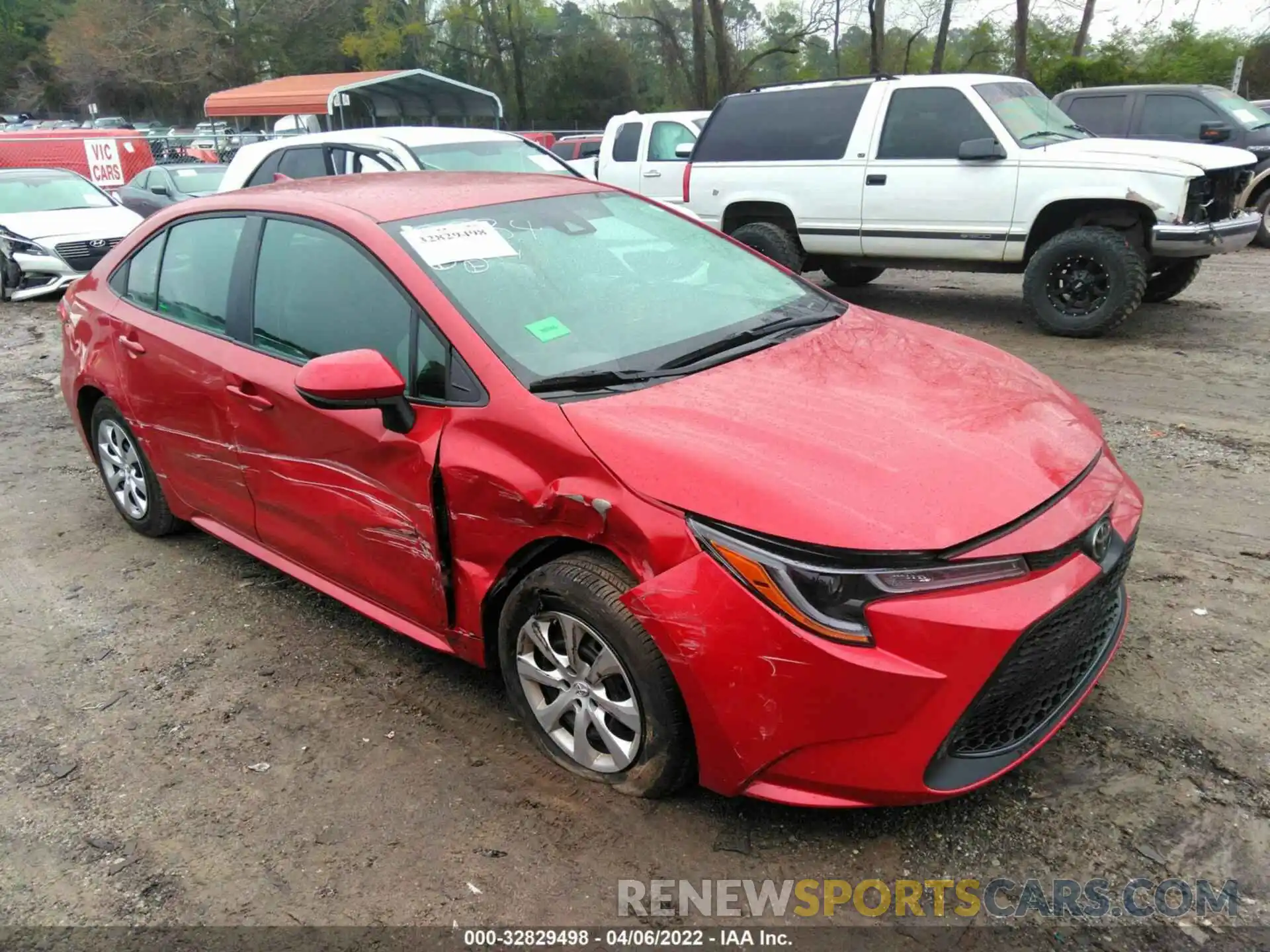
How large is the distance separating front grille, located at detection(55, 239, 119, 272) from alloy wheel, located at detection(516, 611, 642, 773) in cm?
1027

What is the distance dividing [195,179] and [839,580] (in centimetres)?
1348

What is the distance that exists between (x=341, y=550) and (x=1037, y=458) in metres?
2.21

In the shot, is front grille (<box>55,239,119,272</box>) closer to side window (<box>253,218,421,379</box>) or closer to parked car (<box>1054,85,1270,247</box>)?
side window (<box>253,218,421,379</box>)

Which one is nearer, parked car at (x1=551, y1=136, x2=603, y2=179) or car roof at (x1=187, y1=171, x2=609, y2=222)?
car roof at (x1=187, y1=171, x2=609, y2=222)

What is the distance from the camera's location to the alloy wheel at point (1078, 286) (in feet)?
23.4

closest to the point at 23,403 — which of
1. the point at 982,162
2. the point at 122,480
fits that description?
the point at 122,480

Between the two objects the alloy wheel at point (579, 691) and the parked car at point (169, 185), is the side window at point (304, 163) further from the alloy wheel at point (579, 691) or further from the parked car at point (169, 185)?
the alloy wheel at point (579, 691)

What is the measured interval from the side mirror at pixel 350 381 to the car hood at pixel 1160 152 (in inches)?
251

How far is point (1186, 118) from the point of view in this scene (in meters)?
10.7

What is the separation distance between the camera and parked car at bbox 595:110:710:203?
11.0m

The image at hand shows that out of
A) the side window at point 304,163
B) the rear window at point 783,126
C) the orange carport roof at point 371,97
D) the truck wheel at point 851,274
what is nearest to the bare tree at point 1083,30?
the orange carport roof at point 371,97

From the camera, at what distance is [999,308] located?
8.80m

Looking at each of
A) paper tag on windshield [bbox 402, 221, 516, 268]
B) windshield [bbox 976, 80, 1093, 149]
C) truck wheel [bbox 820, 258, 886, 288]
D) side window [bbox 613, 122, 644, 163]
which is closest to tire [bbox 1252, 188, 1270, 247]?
windshield [bbox 976, 80, 1093, 149]

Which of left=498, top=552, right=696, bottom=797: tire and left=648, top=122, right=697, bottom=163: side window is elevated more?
left=648, top=122, right=697, bottom=163: side window
